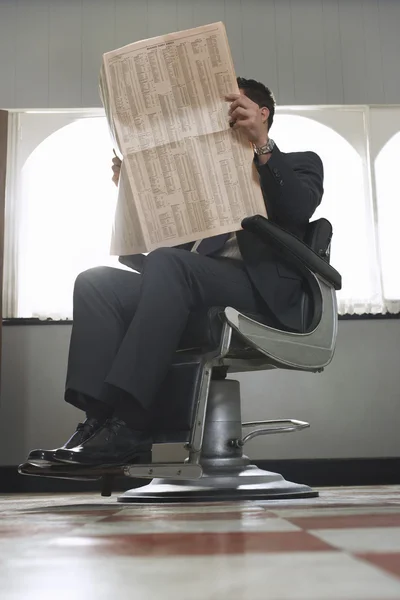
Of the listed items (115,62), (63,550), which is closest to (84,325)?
(115,62)

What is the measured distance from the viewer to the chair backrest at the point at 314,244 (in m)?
1.61

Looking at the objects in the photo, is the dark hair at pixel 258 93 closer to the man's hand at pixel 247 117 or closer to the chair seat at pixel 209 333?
the man's hand at pixel 247 117

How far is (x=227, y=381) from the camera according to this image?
5.49 ft

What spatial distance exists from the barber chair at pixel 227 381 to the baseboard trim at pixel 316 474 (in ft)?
5.05

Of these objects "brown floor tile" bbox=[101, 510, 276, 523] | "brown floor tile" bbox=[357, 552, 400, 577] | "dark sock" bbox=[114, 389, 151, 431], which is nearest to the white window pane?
"dark sock" bbox=[114, 389, 151, 431]

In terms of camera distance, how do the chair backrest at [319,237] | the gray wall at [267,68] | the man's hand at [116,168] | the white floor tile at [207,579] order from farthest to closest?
the gray wall at [267,68] < the man's hand at [116,168] < the chair backrest at [319,237] < the white floor tile at [207,579]

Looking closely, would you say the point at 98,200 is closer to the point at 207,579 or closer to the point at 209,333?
the point at 209,333

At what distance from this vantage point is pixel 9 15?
3.64 meters

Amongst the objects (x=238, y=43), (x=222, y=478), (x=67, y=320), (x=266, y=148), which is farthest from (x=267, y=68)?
(x=222, y=478)

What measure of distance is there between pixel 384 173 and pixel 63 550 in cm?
323

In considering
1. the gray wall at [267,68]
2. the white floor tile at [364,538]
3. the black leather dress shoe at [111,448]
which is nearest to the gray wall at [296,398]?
the gray wall at [267,68]

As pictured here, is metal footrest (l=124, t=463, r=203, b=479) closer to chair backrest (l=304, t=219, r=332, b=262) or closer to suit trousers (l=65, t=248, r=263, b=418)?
suit trousers (l=65, t=248, r=263, b=418)

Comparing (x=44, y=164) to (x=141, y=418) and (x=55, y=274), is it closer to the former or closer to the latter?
(x=55, y=274)

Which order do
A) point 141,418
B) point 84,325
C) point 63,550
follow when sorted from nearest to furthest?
point 63,550
point 141,418
point 84,325
